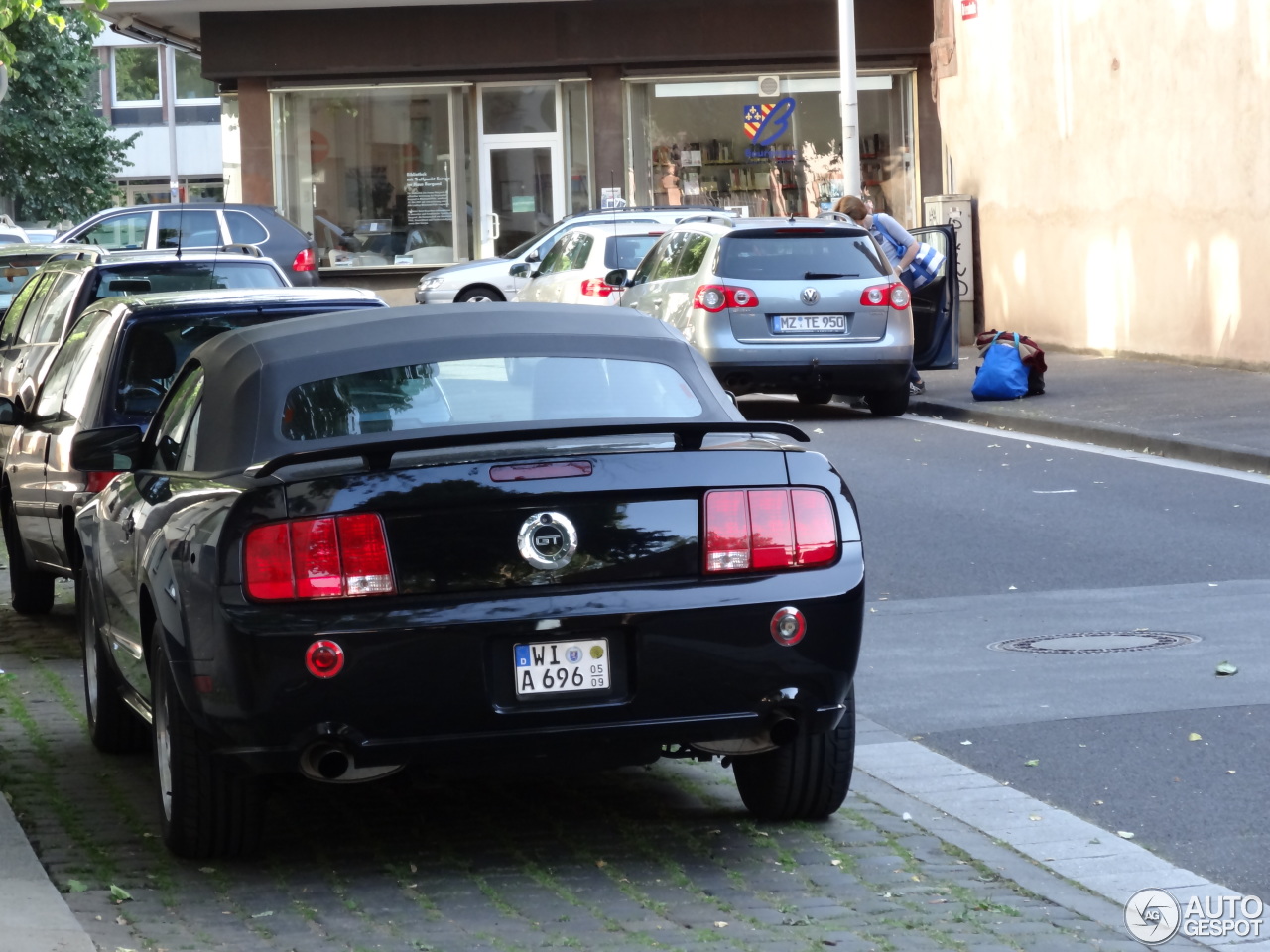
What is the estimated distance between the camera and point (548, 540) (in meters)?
5.26

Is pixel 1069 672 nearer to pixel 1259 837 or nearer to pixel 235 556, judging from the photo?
pixel 1259 837

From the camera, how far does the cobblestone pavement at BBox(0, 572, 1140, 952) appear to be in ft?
16.1

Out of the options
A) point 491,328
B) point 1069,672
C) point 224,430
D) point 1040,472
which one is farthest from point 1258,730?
point 1040,472

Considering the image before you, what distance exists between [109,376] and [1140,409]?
10.5 m

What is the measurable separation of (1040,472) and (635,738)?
954 cm

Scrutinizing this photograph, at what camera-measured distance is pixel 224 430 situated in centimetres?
597

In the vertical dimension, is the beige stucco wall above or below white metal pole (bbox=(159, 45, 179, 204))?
below

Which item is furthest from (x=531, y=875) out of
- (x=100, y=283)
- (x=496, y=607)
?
(x=100, y=283)

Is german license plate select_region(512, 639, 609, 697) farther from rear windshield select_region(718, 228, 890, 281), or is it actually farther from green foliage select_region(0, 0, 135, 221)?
green foliage select_region(0, 0, 135, 221)

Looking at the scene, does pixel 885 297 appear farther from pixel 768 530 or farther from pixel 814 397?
pixel 768 530

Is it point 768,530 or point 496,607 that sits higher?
point 768,530

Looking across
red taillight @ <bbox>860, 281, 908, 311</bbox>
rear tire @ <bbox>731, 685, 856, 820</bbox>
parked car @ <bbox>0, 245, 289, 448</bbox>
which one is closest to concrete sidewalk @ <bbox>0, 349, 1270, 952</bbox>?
red taillight @ <bbox>860, 281, 908, 311</bbox>

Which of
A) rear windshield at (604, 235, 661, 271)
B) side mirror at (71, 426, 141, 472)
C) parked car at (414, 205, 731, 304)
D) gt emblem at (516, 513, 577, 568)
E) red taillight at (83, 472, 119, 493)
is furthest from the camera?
parked car at (414, 205, 731, 304)

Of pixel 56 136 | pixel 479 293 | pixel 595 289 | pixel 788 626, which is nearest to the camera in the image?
pixel 788 626
